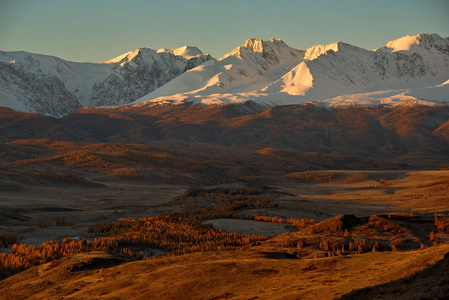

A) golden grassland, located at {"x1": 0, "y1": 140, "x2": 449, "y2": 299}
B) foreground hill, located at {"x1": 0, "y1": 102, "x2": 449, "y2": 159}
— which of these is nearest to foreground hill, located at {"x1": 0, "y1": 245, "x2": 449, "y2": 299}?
golden grassland, located at {"x1": 0, "y1": 140, "x2": 449, "y2": 299}

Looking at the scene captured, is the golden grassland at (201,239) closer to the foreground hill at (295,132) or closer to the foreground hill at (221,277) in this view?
the foreground hill at (221,277)

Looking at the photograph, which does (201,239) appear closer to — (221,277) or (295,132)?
(221,277)

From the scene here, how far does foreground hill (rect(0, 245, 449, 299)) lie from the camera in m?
11.3

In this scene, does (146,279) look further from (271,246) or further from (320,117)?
(320,117)

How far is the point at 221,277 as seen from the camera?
14.1 m

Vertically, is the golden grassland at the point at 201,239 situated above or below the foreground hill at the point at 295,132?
below

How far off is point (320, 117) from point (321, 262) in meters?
187

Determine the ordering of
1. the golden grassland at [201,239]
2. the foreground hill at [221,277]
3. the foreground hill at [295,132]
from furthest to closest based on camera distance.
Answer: the foreground hill at [295,132], the golden grassland at [201,239], the foreground hill at [221,277]

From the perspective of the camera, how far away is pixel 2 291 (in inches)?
643

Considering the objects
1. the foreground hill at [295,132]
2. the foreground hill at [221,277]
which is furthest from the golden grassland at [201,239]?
the foreground hill at [295,132]

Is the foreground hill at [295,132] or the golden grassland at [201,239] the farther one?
the foreground hill at [295,132]

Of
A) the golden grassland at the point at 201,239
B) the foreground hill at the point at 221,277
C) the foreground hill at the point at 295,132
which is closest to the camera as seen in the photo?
the foreground hill at the point at 221,277

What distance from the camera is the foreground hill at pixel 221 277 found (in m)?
11.3

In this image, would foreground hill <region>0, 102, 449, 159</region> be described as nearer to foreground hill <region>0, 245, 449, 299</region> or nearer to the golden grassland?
the golden grassland
